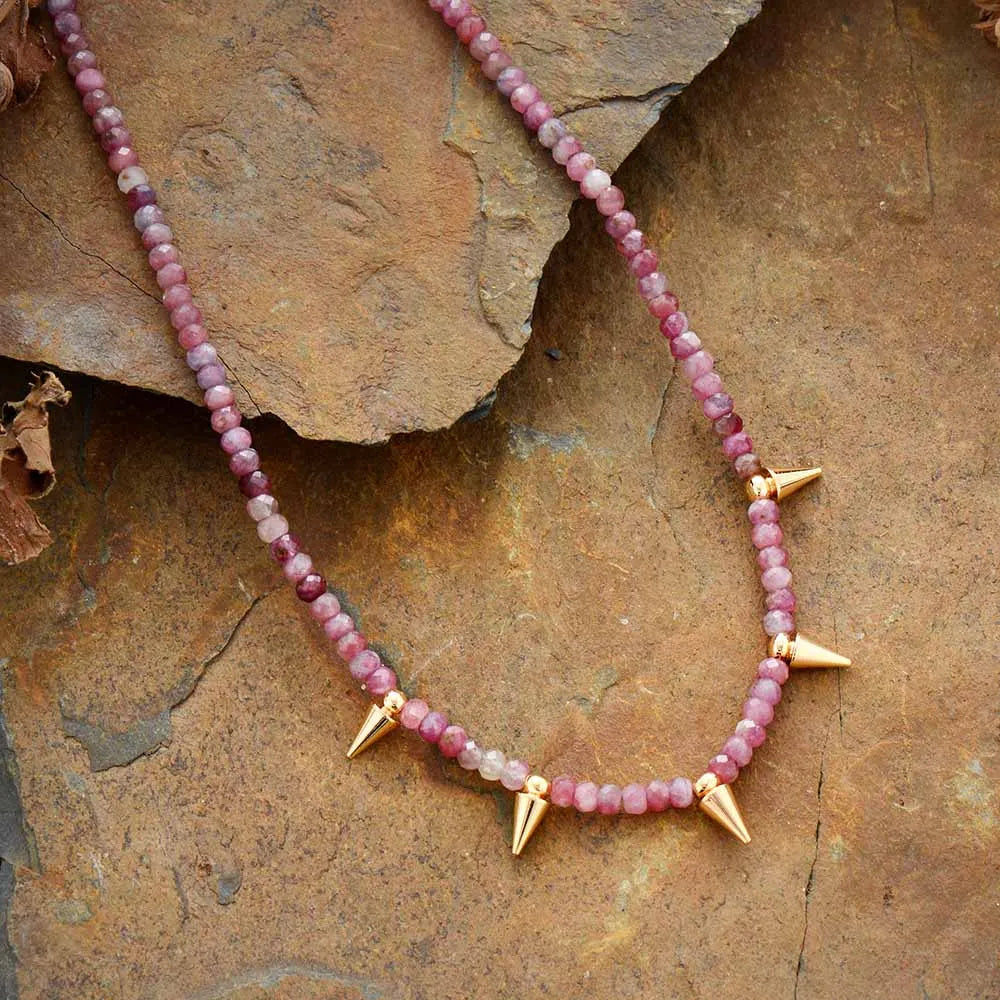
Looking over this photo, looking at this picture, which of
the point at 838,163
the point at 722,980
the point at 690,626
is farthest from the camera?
the point at 838,163

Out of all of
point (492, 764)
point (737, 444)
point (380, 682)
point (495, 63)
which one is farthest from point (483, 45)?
point (492, 764)

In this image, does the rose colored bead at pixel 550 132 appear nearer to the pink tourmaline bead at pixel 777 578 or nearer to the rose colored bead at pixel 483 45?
the rose colored bead at pixel 483 45

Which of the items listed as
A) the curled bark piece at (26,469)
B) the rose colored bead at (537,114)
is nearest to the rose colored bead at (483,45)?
the rose colored bead at (537,114)

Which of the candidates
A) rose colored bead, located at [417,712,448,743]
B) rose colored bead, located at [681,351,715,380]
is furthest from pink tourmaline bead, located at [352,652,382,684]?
rose colored bead, located at [681,351,715,380]

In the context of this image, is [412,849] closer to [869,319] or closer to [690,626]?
[690,626]

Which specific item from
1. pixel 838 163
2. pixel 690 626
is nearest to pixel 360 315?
pixel 690 626

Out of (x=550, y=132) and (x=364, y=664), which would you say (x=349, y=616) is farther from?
(x=550, y=132)

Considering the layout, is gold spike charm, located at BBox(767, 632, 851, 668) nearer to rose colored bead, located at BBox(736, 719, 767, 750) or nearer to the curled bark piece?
rose colored bead, located at BBox(736, 719, 767, 750)
